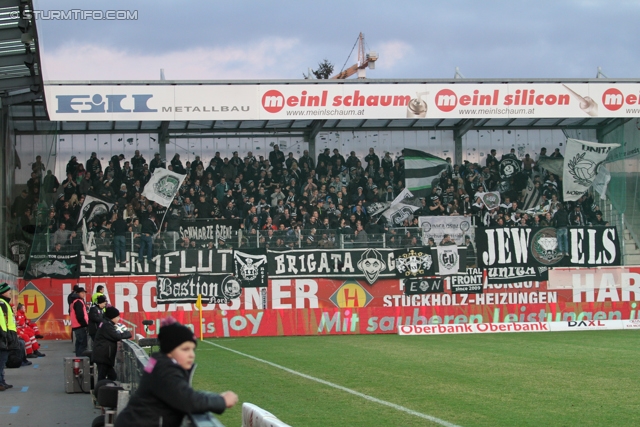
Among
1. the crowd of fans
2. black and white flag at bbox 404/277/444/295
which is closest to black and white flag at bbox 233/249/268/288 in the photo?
the crowd of fans

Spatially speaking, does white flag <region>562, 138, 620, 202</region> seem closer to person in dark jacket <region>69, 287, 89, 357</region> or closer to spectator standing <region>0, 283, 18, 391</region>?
person in dark jacket <region>69, 287, 89, 357</region>

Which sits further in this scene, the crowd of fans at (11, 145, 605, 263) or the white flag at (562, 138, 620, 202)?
the white flag at (562, 138, 620, 202)

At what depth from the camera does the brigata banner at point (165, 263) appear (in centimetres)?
3434

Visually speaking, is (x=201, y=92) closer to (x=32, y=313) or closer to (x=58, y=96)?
(x=58, y=96)

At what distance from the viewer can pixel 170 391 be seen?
207 inches

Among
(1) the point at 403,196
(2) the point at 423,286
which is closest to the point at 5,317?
(2) the point at 423,286

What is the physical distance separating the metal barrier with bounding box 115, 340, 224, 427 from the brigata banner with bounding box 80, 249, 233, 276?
21.7 meters

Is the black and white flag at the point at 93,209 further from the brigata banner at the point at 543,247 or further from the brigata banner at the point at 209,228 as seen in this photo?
the brigata banner at the point at 543,247

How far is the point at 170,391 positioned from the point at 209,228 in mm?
31287

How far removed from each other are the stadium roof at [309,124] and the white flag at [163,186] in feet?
10.4

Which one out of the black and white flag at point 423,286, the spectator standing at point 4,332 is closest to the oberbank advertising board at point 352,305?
the black and white flag at point 423,286

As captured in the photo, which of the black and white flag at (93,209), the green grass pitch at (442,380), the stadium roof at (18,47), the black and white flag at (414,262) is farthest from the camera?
the black and white flag at (93,209)

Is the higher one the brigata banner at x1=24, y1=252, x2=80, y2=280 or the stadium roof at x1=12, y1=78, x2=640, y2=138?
the stadium roof at x1=12, y1=78, x2=640, y2=138

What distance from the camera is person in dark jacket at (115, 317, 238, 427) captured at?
5199 millimetres
